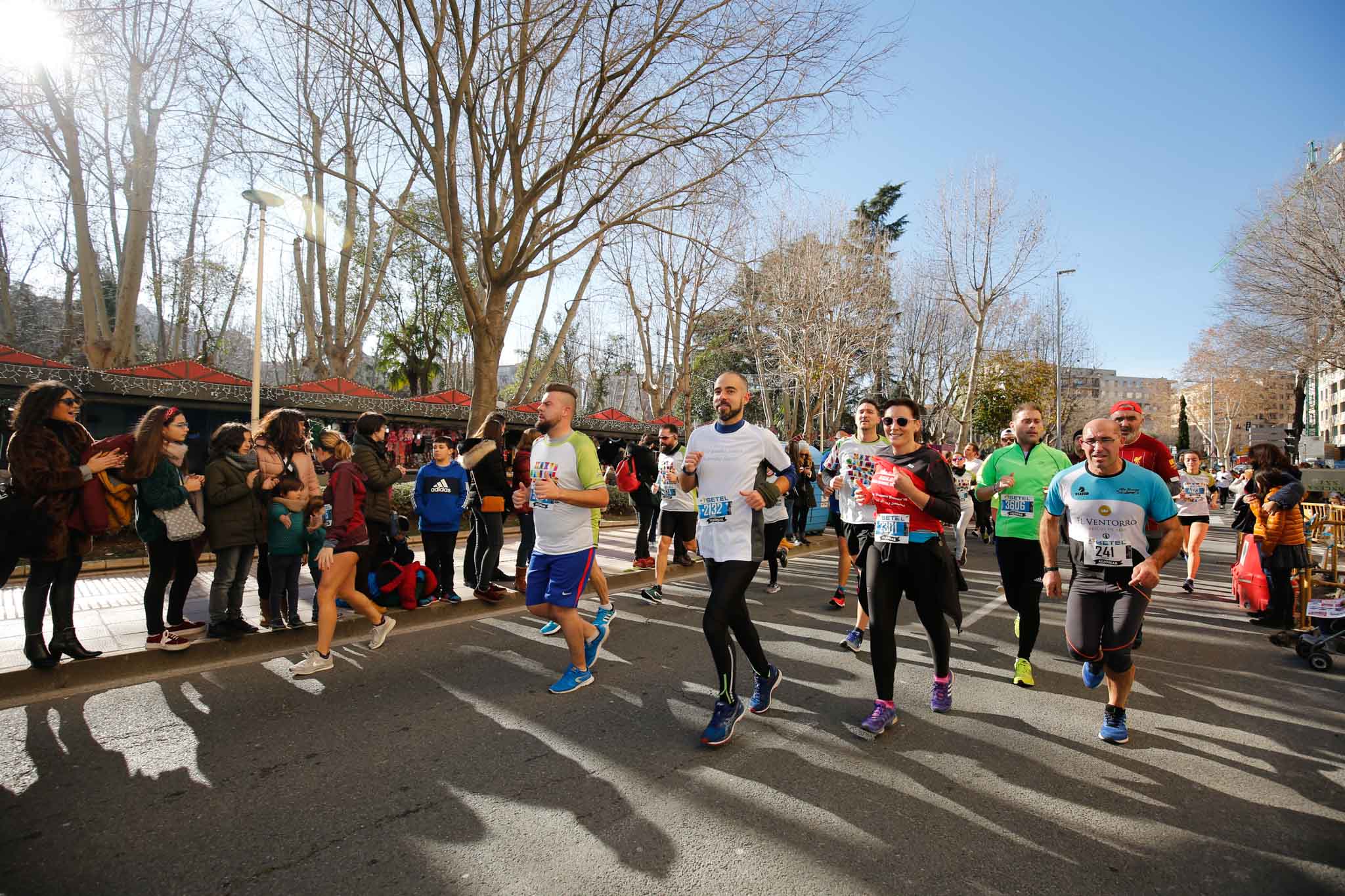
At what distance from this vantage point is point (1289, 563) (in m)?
6.71

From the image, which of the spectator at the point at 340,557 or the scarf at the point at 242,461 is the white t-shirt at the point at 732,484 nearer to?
the spectator at the point at 340,557

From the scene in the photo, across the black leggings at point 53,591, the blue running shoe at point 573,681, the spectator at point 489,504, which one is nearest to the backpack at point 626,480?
the spectator at point 489,504

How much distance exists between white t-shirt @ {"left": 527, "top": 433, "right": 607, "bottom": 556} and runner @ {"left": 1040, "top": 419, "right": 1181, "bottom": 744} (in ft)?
9.38

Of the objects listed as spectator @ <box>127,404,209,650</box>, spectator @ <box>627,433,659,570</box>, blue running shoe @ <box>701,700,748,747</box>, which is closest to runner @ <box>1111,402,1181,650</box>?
blue running shoe @ <box>701,700,748,747</box>

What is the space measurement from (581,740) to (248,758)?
1648 mm

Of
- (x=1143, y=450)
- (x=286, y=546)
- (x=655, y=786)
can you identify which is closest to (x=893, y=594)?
(x=655, y=786)

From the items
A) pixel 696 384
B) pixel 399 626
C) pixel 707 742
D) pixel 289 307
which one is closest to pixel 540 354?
pixel 696 384

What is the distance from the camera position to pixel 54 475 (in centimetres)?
436

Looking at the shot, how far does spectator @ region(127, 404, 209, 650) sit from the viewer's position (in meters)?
4.89

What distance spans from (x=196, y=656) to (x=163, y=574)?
0.66 metres

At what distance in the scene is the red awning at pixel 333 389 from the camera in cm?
1825

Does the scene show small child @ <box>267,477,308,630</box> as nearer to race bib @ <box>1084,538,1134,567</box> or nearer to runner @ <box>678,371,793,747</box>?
runner @ <box>678,371,793,747</box>

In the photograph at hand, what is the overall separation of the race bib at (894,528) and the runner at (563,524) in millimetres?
1704

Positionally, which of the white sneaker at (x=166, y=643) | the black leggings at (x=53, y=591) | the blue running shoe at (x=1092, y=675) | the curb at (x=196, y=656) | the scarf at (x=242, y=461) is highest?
the scarf at (x=242, y=461)
